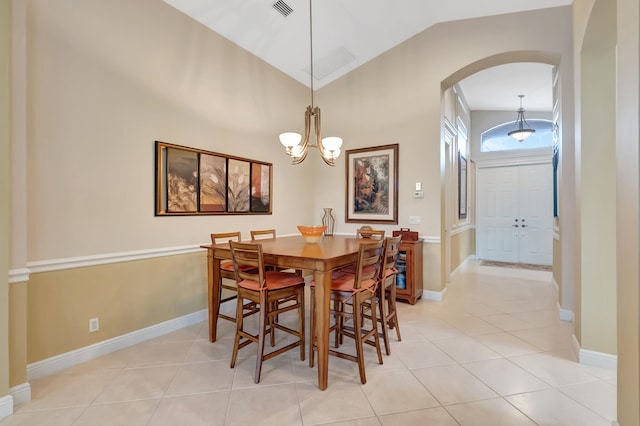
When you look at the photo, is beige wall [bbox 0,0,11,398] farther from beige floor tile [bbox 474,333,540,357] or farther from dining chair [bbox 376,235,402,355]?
beige floor tile [bbox 474,333,540,357]

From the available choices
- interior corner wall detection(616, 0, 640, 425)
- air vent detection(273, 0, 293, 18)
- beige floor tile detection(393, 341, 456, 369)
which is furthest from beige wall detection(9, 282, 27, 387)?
air vent detection(273, 0, 293, 18)

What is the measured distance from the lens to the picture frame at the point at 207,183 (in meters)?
2.89

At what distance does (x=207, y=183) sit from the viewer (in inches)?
129

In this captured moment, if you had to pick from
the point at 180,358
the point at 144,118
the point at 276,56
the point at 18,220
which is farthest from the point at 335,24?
the point at 180,358

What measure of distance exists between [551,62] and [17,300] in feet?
18.1

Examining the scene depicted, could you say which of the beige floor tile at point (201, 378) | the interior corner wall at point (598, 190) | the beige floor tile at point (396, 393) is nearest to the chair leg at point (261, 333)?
the beige floor tile at point (201, 378)

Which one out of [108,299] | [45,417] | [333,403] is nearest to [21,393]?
[45,417]

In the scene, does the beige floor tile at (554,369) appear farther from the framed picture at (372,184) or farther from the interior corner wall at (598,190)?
the framed picture at (372,184)

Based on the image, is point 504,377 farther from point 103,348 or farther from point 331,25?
point 331,25

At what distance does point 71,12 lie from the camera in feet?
7.50

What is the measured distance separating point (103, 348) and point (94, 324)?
23cm

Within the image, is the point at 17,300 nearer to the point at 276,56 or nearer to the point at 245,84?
the point at 245,84

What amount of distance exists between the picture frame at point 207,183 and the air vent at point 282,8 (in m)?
1.77

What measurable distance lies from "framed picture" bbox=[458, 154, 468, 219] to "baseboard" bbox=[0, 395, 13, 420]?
626 cm
